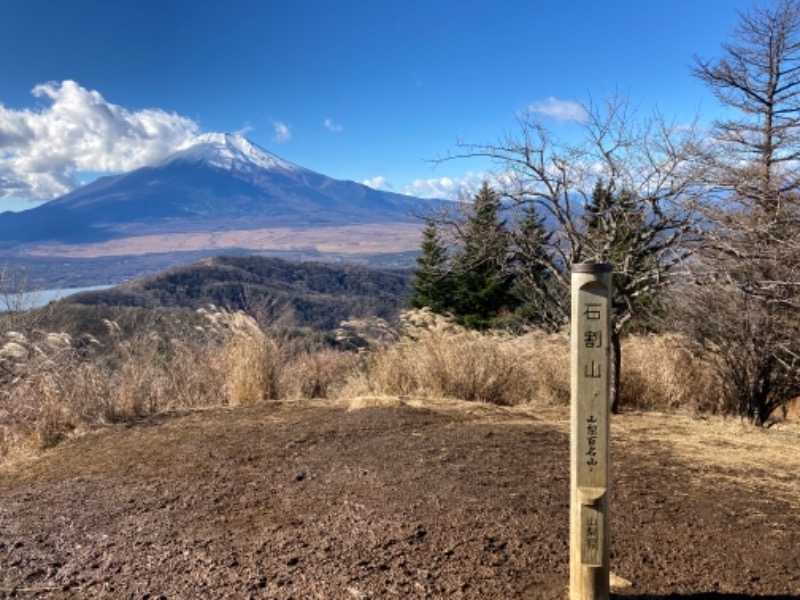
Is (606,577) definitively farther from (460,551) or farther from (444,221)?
(444,221)

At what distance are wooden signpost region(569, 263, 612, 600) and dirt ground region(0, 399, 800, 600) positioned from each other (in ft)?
0.87

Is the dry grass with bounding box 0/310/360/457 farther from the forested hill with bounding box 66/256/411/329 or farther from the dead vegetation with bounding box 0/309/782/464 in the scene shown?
the forested hill with bounding box 66/256/411/329

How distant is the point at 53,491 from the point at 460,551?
2826 millimetres

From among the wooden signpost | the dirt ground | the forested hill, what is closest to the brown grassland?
the dirt ground

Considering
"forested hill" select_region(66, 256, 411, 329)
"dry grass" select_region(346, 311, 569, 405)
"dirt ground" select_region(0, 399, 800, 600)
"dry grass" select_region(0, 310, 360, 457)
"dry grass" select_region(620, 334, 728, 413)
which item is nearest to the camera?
"dirt ground" select_region(0, 399, 800, 600)

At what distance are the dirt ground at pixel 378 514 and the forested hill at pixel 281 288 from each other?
14.6 metres

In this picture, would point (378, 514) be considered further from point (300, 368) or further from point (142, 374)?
point (300, 368)

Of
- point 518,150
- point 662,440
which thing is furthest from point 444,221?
point 662,440

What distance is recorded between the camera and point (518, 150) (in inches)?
294

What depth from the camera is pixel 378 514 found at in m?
3.65

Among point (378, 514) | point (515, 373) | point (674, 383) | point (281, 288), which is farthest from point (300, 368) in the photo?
point (281, 288)

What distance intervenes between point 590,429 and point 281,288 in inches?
1923

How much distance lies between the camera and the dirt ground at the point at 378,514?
295cm

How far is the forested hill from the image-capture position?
34969 mm
